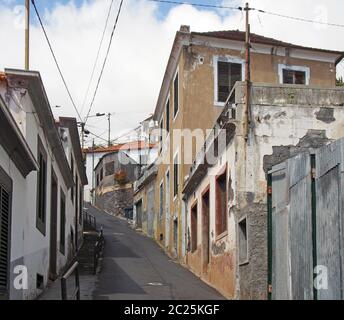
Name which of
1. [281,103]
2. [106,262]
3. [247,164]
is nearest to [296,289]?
[247,164]

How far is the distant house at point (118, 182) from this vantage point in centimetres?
5506

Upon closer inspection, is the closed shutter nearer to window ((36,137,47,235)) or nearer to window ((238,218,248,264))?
window ((36,137,47,235))

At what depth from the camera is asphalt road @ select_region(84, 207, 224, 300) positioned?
1573cm

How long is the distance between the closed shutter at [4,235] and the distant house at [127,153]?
38.2m

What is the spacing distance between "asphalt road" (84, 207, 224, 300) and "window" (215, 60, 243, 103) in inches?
256

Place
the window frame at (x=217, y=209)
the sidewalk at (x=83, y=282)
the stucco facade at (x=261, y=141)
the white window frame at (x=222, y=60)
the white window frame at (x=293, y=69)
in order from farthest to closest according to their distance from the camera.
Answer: the white window frame at (x=293, y=69) < the white window frame at (x=222, y=60) < the window frame at (x=217, y=209) < the sidewalk at (x=83, y=282) < the stucco facade at (x=261, y=141)

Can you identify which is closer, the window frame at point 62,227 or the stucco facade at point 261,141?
the stucco facade at point 261,141

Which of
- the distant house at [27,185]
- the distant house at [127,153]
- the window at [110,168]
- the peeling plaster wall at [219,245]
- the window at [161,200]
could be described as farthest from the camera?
the window at [110,168]

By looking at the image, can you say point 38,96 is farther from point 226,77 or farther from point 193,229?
point 226,77

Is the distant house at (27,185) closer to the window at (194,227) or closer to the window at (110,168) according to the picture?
the window at (194,227)

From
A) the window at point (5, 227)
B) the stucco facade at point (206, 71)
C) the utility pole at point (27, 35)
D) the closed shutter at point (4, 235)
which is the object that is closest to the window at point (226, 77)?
the stucco facade at point (206, 71)

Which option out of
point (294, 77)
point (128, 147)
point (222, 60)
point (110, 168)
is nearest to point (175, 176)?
point (222, 60)

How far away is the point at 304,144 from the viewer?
15352mm
